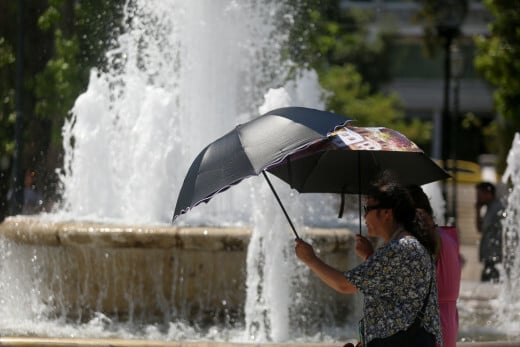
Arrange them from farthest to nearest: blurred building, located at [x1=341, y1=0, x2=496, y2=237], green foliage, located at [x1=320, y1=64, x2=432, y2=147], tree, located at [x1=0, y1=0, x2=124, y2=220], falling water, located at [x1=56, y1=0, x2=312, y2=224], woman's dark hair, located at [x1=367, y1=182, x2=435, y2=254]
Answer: blurred building, located at [x1=341, y1=0, x2=496, y2=237] < green foliage, located at [x1=320, y1=64, x2=432, y2=147] < tree, located at [x1=0, y1=0, x2=124, y2=220] < falling water, located at [x1=56, y1=0, x2=312, y2=224] < woman's dark hair, located at [x1=367, y1=182, x2=435, y2=254]

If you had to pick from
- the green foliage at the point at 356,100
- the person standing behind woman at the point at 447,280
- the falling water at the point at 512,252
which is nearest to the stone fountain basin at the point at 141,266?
the falling water at the point at 512,252

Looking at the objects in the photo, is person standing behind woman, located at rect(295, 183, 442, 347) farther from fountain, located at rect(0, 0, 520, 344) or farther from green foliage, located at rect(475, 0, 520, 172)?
green foliage, located at rect(475, 0, 520, 172)

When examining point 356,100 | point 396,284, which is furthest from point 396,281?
point 356,100

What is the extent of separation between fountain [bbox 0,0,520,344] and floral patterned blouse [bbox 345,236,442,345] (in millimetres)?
3592

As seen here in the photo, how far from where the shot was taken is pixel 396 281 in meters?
3.71

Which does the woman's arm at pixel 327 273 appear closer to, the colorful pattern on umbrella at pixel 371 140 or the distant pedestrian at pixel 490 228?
the colorful pattern on umbrella at pixel 371 140

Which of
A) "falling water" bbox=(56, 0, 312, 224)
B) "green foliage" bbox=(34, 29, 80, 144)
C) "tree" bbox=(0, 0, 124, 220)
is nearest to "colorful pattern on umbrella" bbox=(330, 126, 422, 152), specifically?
"falling water" bbox=(56, 0, 312, 224)

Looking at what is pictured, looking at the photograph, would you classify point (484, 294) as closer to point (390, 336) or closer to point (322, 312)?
point (322, 312)

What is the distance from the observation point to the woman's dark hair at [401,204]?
3840mm

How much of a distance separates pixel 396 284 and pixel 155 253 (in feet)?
13.7

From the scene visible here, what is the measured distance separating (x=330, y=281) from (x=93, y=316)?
14.4ft

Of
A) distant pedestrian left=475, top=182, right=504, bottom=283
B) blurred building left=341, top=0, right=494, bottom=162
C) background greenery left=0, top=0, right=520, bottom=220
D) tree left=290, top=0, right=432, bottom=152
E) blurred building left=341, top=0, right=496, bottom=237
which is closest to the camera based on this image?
distant pedestrian left=475, top=182, right=504, bottom=283

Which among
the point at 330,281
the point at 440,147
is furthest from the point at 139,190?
the point at 440,147

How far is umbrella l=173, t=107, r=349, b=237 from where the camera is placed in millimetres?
3902
